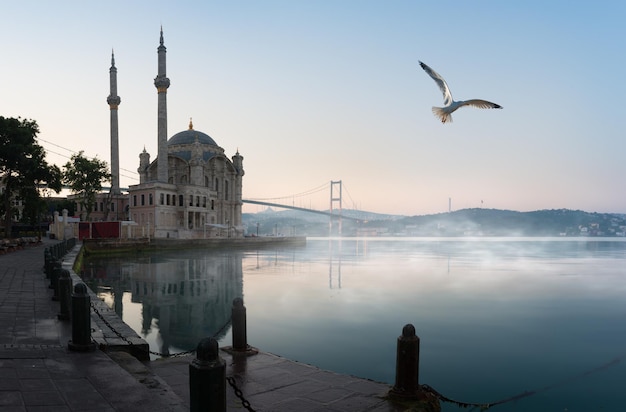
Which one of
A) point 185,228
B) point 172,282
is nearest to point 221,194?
point 185,228

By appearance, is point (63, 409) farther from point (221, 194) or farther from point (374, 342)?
point (221, 194)

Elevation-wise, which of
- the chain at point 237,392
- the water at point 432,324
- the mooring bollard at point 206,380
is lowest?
the water at point 432,324

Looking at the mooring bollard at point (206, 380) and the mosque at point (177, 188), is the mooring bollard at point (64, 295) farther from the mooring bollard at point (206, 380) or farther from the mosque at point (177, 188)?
the mosque at point (177, 188)

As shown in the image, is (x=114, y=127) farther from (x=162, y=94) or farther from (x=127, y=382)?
(x=127, y=382)

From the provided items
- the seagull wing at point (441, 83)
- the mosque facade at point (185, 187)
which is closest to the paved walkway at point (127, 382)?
the seagull wing at point (441, 83)

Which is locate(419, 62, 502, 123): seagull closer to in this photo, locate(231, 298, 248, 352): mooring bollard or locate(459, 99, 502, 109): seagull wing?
locate(459, 99, 502, 109): seagull wing

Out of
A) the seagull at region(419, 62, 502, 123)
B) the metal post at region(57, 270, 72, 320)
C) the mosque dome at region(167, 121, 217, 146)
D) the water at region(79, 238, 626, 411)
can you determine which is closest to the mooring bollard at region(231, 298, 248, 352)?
the water at region(79, 238, 626, 411)
